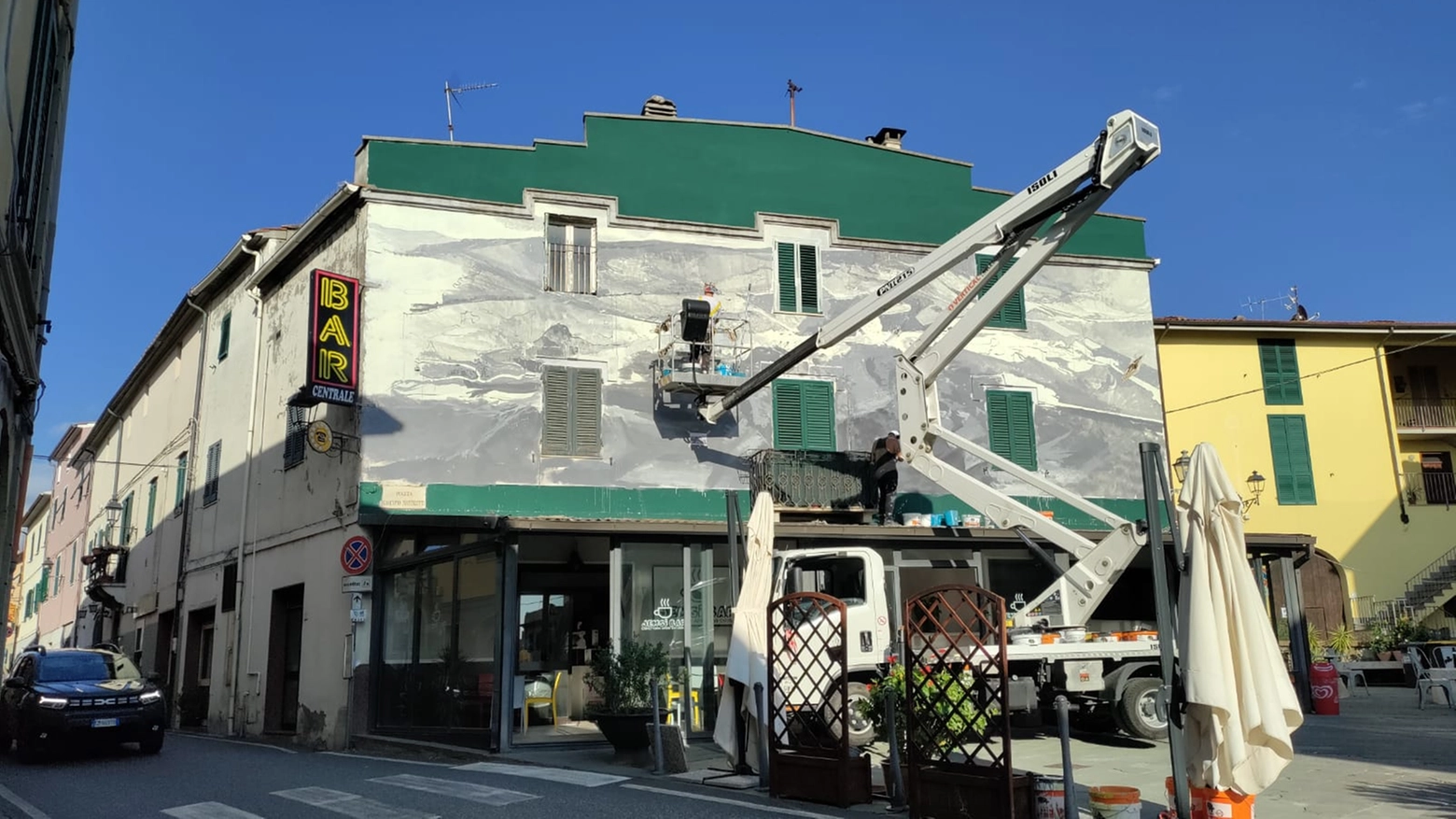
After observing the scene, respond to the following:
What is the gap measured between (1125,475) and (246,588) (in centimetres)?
1666

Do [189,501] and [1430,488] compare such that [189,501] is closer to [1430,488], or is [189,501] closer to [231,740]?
[231,740]

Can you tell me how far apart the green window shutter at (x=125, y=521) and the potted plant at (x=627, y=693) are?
2253 cm

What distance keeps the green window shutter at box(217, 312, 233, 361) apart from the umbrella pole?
20.2 m

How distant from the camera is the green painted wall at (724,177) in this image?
1803 centimetres

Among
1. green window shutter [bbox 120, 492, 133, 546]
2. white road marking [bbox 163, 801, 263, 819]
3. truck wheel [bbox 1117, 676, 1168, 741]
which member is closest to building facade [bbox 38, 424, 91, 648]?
green window shutter [bbox 120, 492, 133, 546]

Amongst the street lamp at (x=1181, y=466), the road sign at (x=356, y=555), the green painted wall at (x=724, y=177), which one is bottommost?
the road sign at (x=356, y=555)

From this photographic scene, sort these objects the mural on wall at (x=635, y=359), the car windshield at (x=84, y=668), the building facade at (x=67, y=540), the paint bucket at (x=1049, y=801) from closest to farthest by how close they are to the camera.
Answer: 1. the paint bucket at (x=1049, y=801)
2. the car windshield at (x=84, y=668)
3. the mural on wall at (x=635, y=359)
4. the building facade at (x=67, y=540)

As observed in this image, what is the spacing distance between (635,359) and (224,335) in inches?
417

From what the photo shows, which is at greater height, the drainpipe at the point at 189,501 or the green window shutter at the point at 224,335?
the green window shutter at the point at 224,335

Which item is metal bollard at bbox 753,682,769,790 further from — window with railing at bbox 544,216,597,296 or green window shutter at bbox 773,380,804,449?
window with railing at bbox 544,216,597,296

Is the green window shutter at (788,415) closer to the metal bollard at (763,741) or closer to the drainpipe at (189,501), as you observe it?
the metal bollard at (763,741)

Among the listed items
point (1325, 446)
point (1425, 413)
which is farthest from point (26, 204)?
point (1425, 413)

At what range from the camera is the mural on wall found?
17.0 m

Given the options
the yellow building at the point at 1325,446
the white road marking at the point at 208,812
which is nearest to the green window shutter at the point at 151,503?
the white road marking at the point at 208,812
